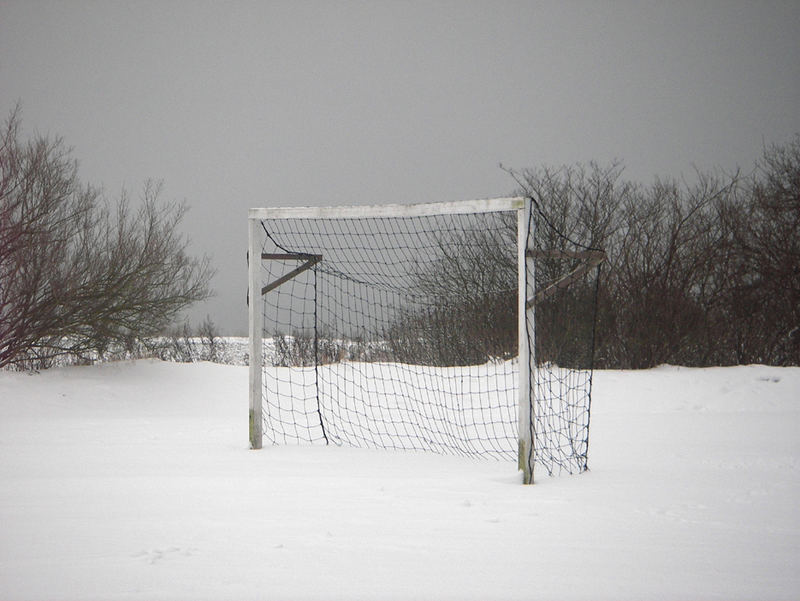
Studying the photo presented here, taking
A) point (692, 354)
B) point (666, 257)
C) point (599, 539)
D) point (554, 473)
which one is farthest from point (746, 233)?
point (599, 539)

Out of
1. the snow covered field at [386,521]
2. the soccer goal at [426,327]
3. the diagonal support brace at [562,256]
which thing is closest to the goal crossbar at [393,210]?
the soccer goal at [426,327]

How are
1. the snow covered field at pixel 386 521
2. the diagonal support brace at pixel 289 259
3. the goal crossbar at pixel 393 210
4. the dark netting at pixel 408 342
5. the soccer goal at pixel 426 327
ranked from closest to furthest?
the snow covered field at pixel 386 521, the goal crossbar at pixel 393 210, the soccer goal at pixel 426 327, the diagonal support brace at pixel 289 259, the dark netting at pixel 408 342

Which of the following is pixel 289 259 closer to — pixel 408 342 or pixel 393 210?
pixel 393 210

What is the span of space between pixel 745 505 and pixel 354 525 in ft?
8.39

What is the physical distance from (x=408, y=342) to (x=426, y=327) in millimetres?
478

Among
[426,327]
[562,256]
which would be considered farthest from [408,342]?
[562,256]

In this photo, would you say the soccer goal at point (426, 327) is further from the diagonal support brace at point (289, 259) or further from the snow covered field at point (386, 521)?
the snow covered field at point (386, 521)

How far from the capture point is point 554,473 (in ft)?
17.9

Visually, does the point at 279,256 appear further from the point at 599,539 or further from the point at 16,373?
the point at 16,373

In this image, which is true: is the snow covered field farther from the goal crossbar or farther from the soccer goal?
the goal crossbar

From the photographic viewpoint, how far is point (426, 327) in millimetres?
13414

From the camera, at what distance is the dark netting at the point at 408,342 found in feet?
23.0

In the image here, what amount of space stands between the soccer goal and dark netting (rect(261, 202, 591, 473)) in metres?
0.04

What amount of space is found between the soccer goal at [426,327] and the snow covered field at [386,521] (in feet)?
2.31
